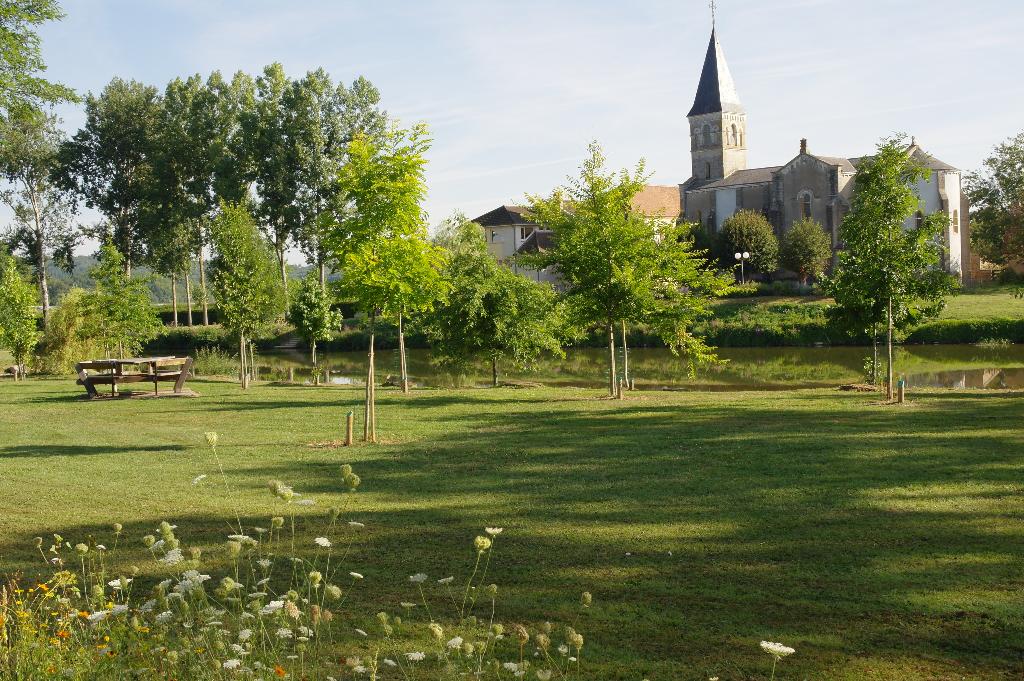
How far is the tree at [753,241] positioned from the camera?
3073 inches

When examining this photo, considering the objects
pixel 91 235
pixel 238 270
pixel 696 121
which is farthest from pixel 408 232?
pixel 696 121

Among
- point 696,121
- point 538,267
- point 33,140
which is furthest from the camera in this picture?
point 696,121

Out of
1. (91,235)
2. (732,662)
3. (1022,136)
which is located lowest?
(732,662)

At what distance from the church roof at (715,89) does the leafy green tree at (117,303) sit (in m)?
83.4

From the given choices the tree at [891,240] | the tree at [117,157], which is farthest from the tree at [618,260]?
the tree at [117,157]

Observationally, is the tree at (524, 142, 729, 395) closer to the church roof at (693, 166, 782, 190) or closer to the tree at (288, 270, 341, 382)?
the tree at (288, 270, 341, 382)

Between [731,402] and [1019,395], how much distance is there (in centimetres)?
696

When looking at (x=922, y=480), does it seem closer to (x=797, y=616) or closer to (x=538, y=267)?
(x=797, y=616)

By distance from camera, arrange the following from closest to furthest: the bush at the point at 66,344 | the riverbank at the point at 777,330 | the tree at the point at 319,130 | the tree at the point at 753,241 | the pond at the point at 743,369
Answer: the pond at the point at 743,369, the bush at the point at 66,344, the riverbank at the point at 777,330, the tree at the point at 319,130, the tree at the point at 753,241

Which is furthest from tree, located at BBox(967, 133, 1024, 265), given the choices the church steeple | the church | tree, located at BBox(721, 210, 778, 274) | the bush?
the bush

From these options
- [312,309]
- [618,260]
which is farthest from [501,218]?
[618,260]

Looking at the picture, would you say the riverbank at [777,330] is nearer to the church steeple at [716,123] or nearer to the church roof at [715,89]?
the church steeple at [716,123]

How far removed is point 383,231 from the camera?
16609 millimetres

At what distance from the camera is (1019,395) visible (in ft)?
76.7
